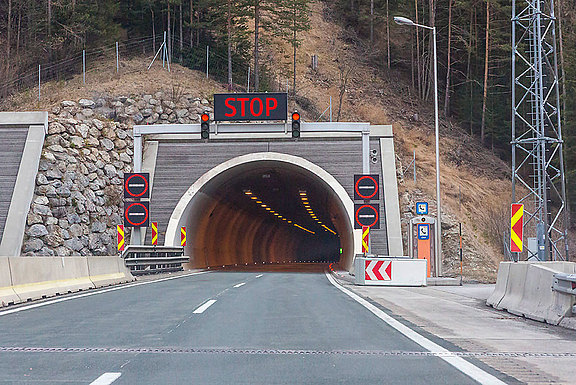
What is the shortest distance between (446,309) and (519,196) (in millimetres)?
39221

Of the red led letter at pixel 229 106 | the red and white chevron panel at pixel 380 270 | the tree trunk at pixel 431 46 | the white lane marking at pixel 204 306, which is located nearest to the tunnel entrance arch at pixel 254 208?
the red led letter at pixel 229 106

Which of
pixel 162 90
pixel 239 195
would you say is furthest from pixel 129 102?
pixel 239 195

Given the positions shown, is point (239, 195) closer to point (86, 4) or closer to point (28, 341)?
Answer: point (86, 4)

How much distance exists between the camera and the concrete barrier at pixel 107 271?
20783mm

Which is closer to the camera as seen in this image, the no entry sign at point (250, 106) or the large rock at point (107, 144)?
the no entry sign at point (250, 106)

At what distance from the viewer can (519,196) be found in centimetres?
5219

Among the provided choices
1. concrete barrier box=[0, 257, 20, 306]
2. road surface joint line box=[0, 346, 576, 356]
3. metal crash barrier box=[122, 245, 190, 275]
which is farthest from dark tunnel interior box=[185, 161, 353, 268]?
road surface joint line box=[0, 346, 576, 356]

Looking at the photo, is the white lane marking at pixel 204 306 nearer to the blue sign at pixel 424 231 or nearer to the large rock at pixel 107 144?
the blue sign at pixel 424 231

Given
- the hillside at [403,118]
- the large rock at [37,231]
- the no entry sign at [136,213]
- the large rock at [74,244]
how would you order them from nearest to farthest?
the no entry sign at [136,213] → the large rock at [37,231] → the large rock at [74,244] → the hillside at [403,118]

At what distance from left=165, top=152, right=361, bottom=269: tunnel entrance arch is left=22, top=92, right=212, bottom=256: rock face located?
370 centimetres

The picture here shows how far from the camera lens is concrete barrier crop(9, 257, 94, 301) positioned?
50.1 ft

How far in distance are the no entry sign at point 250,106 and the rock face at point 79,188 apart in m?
7.56

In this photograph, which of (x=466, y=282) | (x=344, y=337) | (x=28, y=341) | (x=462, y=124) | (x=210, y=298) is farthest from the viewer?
(x=462, y=124)

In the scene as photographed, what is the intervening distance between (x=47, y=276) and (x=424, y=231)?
17639 mm
